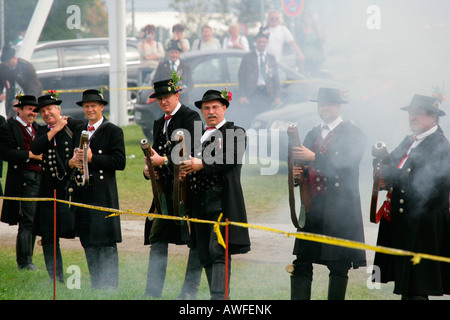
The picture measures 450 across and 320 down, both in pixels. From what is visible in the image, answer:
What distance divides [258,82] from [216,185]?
6740 millimetres

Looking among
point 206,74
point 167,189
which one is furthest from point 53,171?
point 206,74

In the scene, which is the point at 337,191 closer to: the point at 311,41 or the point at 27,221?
the point at 311,41

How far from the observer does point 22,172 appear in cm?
747

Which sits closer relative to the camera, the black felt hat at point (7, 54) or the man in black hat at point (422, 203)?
the man in black hat at point (422, 203)

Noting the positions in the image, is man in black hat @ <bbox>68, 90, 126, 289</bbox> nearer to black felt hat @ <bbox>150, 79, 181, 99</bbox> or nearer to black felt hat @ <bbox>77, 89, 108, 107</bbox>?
black felt hat @ <bbox>77, 89, 108, 107</bbox>

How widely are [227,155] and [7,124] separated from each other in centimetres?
290

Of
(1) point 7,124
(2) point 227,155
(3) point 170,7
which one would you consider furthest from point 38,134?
(3) point 170,7

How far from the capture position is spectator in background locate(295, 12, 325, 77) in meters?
7.38

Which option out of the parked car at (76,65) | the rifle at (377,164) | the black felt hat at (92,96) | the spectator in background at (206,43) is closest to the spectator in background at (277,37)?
the spectator in background at (206,43)

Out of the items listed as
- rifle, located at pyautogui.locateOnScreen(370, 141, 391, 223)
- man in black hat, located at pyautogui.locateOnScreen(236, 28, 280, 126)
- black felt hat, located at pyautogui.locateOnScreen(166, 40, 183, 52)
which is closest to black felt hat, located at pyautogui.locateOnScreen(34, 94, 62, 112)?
rifle, located at pyautogui.locateOnScreen(370, 141, 391, 223)

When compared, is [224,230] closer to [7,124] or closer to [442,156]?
[442,156]

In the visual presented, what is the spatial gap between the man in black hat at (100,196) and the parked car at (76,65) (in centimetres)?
944

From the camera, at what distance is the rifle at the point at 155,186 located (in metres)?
5.57

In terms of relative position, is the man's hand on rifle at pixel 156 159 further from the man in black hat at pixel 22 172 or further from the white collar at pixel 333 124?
the man in black hat at pixel 22 172
